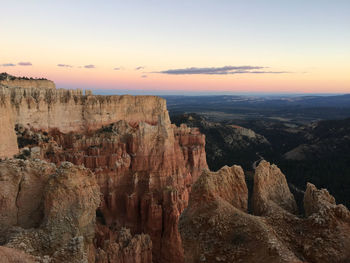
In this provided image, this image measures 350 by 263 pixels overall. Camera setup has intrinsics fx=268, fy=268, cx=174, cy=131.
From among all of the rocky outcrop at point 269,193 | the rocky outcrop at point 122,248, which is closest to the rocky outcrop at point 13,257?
the rocky outcrop at point 269,193

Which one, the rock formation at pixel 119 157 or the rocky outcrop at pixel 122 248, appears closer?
the rocky outcrop at pixel 122 248

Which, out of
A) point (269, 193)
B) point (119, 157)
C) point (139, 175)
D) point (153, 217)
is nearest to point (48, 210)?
point (269, 193)

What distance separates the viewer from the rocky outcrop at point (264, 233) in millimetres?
6770

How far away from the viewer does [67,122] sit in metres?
32.2

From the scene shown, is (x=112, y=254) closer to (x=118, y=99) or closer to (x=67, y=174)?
(x=67, y=174)

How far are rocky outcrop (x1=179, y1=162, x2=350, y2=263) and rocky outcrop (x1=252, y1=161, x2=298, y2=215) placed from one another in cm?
52

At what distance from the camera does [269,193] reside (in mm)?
10531

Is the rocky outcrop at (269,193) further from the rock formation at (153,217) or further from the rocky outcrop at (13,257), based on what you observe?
the rocky outcrop at (13,257)

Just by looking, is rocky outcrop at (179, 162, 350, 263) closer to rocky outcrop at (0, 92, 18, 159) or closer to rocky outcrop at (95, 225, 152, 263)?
rocky outcrop at (95, 225, 152, 263)

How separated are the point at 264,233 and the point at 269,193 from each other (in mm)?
3497

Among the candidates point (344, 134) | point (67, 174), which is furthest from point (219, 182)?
point (344, 134)

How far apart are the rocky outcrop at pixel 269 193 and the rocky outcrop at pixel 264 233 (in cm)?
52

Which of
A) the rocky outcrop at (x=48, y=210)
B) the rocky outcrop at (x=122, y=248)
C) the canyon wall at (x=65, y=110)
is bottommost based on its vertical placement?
the rocky outcrop at (x=122, y=248)

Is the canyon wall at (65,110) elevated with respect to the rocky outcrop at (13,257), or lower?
elevated
